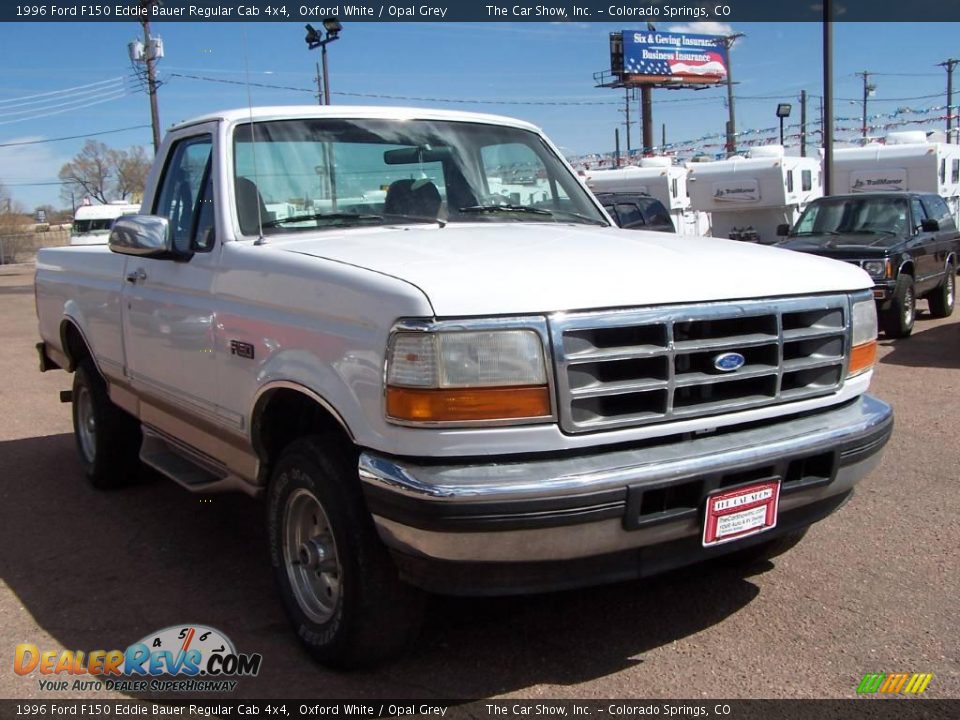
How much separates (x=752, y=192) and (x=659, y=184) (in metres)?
2.55

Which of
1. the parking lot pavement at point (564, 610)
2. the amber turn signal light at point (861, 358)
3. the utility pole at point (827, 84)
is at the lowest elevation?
the parking lot pavement at point (564, 610)

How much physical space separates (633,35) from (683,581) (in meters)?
53.3

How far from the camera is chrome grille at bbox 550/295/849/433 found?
2.76 meters

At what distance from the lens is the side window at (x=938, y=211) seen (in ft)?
42.1

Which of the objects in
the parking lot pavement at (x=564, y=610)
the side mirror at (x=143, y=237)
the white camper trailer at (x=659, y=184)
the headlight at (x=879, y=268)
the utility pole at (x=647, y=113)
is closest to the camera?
the parking lot pavement at (x=564, y=610)

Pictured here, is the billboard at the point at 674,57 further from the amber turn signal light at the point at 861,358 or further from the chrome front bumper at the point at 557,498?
the chrome front bumper at the point at 557,498

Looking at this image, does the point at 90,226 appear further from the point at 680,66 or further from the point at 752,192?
the point at 680,66

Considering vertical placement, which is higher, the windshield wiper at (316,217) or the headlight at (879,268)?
the windshield wiper at (316,217)

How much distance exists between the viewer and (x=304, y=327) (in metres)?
3.15

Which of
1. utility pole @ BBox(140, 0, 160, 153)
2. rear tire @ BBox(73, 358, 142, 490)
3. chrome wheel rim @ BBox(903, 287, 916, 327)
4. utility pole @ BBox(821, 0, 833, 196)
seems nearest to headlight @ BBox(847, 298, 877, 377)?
rear tire @ BBox(73, 358, 142, 490)

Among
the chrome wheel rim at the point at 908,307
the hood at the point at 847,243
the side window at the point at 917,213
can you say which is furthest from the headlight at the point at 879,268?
the side window at the point at 917,213

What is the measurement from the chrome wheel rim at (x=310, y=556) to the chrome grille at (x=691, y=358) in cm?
106

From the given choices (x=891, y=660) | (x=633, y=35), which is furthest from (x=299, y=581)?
(x=633, y=35)

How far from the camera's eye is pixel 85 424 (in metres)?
6.00
